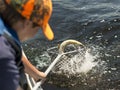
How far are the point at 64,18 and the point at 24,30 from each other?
6.26 meters

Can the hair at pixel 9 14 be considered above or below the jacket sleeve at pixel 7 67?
above

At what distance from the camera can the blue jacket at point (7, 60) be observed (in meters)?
2.51

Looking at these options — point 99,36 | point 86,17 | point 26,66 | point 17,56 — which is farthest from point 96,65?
point 17,56

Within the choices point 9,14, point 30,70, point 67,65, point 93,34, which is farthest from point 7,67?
point 93,34

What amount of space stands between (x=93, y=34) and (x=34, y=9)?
530 cm

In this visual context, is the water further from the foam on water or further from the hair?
the hair

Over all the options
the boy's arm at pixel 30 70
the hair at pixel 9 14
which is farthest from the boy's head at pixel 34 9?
the boy's arm at pixel 30 70

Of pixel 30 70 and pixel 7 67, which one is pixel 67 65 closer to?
pixel 30 70

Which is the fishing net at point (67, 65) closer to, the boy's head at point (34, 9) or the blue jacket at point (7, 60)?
the boy's head at point (34, 9)

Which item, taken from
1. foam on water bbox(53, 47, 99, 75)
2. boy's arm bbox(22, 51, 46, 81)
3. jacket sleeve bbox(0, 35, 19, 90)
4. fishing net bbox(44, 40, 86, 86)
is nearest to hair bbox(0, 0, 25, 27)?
jacket sleeve bbox(0, 35, 19, 90)

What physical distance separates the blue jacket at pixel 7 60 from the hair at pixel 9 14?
6 centimetres

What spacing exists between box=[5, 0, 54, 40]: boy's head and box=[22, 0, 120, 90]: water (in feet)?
11.5

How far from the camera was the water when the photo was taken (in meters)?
6.27

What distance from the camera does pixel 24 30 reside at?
8.77 ft
